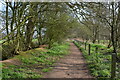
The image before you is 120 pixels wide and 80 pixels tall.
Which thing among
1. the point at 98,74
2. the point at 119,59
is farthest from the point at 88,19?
the point at 98,74

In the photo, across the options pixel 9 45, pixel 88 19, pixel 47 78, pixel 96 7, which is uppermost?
pixel 96 7

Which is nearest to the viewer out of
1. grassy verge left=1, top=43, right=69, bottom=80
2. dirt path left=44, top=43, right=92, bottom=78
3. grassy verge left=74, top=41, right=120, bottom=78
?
grassy verge left=1, top=43, right=69, bottom=80

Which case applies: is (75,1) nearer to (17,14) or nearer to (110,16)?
(110,16)

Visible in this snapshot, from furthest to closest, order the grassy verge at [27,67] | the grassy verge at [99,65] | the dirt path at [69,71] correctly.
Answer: the dirt path at [69,71] → the grassy verge at [99,65] → the grassy verge at [27,67]

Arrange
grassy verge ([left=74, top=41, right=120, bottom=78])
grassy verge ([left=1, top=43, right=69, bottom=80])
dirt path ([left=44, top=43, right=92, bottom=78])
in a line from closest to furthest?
grassy verge ([left=1, top=43, right=69, bottom=80])
grassy verge ([left=74, top=41, right=120, bottom=78])
dirt path ([left=44, top=43, right=92, bottom=78])

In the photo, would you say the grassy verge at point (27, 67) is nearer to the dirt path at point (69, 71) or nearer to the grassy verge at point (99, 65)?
the dirt path at point (69, 71)

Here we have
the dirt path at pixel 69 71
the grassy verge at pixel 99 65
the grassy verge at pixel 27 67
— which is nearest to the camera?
the grassy verge at pixel 27 67

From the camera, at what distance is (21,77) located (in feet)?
18.8

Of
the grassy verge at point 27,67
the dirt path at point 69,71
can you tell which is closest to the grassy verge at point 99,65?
the dirt path at point 69,71

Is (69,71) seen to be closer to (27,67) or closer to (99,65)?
(99,65)

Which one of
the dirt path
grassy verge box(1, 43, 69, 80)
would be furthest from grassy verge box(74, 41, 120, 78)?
grassy verge box(1, 43, 69, 80)

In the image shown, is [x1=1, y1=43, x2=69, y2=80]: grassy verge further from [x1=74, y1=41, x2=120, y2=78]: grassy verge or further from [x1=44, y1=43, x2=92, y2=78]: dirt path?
[x1=74, y1=41, x2=120, y2=78]: grassy verge

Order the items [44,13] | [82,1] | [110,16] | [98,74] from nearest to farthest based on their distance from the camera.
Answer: [98,74]
[82,1]
[110,16]
[44,13]

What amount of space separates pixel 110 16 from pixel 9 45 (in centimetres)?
783
